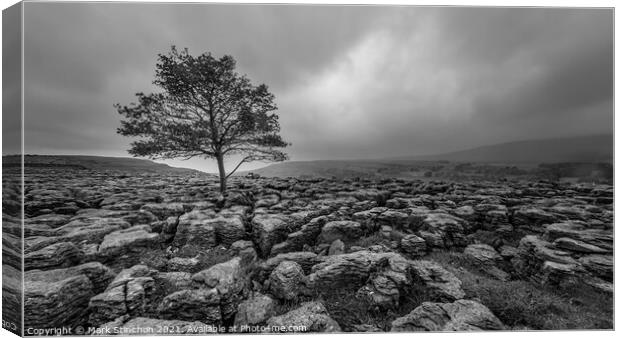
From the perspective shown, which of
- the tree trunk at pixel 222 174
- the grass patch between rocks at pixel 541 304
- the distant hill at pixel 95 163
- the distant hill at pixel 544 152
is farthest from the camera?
the tree trunk at pixel 222 174

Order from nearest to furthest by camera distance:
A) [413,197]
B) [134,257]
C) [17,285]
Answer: [17,285] → [134,257] → [413,197]

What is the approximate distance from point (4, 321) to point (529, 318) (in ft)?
47.3

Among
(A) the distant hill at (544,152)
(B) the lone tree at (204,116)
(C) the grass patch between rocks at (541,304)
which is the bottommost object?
(C) the grass patch between rocks at (541,304)

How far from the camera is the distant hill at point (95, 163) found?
6012 mm

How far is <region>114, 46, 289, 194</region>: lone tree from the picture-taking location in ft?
25.1

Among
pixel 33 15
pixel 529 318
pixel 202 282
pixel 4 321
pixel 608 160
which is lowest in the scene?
pixel 4 321

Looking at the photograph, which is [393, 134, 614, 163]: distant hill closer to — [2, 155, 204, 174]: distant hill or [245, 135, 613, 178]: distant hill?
[245, 135, 613, 178]: distant hill

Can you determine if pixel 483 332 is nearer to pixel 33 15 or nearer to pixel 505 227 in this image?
pixel 505 227

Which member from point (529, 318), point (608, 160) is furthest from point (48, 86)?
point (608, 160)

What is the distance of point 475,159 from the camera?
896 centimetres

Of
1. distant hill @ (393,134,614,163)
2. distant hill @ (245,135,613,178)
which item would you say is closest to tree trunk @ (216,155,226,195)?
distant hill @ (245,135,613,178)

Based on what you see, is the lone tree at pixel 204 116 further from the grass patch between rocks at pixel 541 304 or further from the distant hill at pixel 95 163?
the grass patch between rocks at pixel 541 304

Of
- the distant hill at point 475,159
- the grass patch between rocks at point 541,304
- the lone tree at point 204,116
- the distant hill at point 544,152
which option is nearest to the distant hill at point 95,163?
the lone tree at point 204,116

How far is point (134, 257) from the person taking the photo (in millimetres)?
6371
